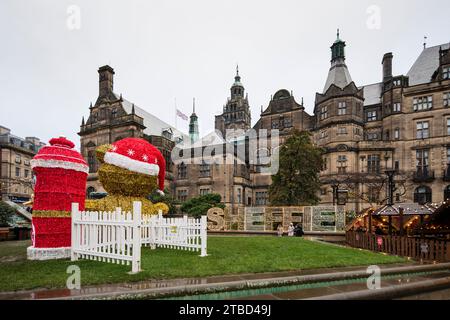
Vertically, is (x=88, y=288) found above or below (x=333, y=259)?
above

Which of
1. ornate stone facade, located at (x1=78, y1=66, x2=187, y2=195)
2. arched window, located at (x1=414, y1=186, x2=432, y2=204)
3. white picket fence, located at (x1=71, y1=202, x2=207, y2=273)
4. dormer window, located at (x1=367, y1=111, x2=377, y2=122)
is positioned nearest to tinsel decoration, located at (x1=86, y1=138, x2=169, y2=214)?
white picket fence, located at (x1=71, y1=202, x2=207, y2=273)

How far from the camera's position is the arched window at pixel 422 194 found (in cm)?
2857

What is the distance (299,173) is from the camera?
Result: 23.8 metres

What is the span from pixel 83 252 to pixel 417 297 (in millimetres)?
8068

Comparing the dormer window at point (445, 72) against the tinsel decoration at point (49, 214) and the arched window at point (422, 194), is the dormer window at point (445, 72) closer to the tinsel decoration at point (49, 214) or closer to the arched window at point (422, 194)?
the arched window at point (422, 194)

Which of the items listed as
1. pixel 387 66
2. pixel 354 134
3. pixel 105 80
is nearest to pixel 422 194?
pixel 354 134

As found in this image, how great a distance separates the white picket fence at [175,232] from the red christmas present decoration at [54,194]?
2425mm

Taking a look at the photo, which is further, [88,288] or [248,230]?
[248,230]

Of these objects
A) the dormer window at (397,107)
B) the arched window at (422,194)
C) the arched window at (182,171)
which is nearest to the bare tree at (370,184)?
the arched window at (422,194)

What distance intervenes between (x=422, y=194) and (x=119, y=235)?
109 ft

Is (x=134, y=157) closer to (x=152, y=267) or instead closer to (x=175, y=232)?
(x=175, y=232)

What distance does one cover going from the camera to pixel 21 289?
4789mm
